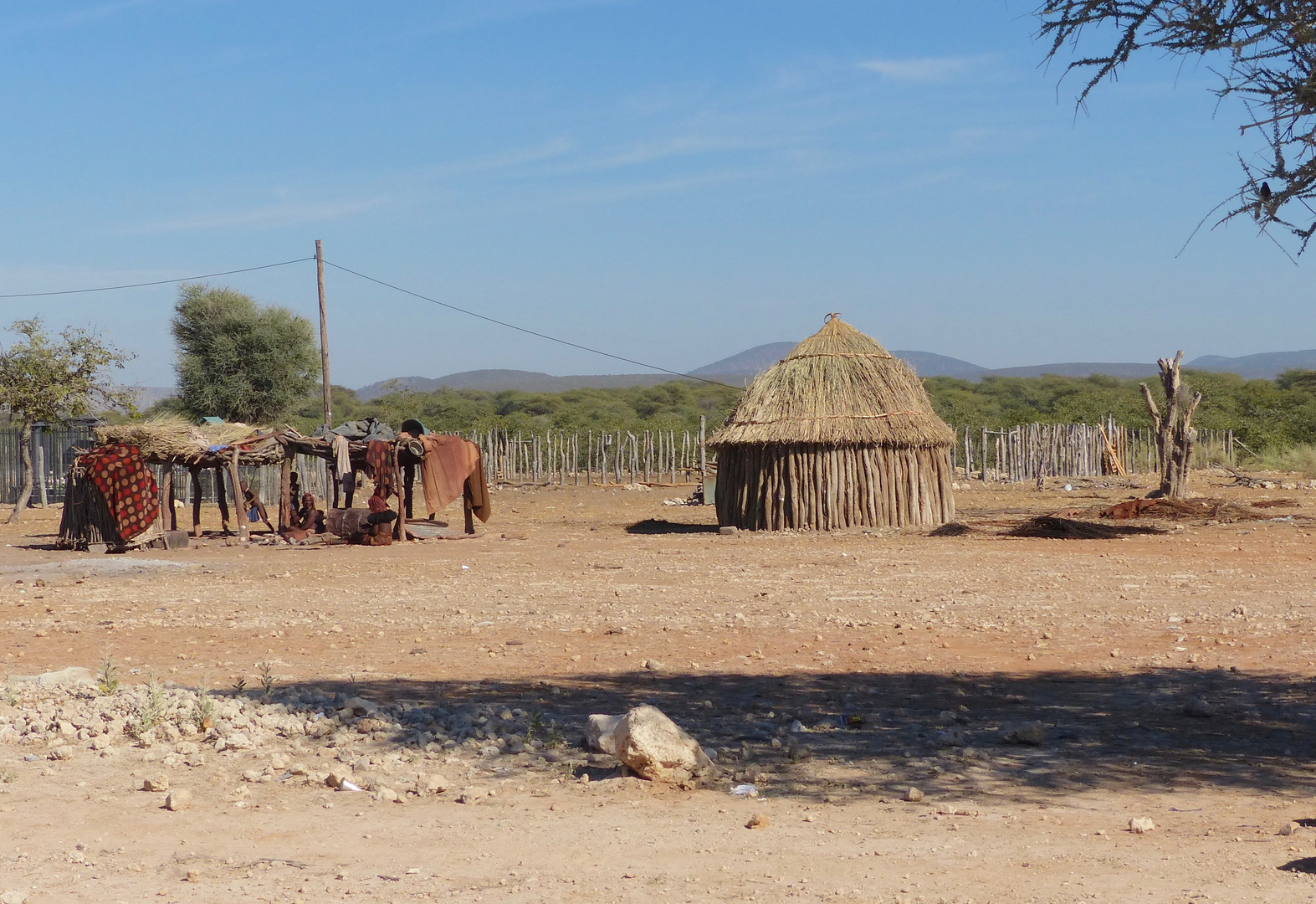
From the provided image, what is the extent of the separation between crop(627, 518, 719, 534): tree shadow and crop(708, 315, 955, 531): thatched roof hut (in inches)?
17.9

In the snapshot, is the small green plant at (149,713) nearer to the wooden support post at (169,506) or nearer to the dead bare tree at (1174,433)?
the wooden support post at (169,506)

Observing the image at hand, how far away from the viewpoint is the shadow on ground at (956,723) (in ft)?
17.3

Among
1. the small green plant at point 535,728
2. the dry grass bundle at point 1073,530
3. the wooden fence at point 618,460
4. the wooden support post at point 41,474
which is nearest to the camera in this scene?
the small green plant at point 535,728

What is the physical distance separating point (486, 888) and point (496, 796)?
1.08 meters

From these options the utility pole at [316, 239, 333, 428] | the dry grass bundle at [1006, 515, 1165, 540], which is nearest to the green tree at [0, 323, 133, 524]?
the utility pole at [316, 239, 333, 428]

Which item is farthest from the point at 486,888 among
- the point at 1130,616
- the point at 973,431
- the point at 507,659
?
the point at 973,431

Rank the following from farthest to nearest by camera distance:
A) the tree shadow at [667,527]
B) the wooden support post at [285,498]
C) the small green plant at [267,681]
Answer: the tree shadow at [667,527]
the wooden support post at [285,498]
the small green plant at [267,681]

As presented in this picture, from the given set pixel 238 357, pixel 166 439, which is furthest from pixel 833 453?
pixel 238 357

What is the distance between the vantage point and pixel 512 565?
1434cm

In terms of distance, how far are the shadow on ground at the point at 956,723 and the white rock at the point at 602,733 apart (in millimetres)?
239

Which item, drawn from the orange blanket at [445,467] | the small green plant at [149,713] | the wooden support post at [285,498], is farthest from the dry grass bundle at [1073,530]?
the small green plant at [149,713]

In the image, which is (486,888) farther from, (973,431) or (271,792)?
(973,431)

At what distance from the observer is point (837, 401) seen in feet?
61.5

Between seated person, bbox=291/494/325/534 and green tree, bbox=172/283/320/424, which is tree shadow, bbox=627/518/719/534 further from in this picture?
green tree, bbox=172/283/320/424
